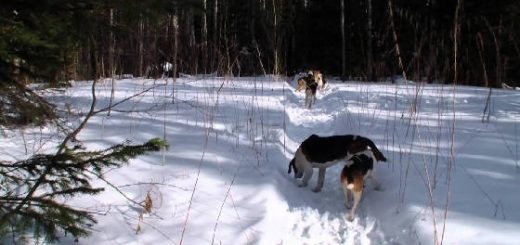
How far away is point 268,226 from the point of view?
137 inches

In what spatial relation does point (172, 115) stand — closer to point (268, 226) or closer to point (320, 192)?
point (320, 192)

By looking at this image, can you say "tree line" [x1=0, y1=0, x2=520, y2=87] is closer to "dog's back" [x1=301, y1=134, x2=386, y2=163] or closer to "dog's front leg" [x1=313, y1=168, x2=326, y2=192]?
"dog's back" [x1=301, y1=134, x2=386, y2=163]

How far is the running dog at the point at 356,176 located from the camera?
152 inches

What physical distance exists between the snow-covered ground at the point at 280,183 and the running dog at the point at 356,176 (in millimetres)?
103

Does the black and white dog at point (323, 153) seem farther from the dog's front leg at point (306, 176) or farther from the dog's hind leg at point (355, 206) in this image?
the dog's hind leg at point (355, 206)

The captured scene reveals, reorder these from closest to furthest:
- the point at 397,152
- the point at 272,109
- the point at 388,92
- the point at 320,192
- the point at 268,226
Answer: the point at 268,226 → the point at 320,192 → the point at 397,152 → the point at 272,109 → the point at 388,92

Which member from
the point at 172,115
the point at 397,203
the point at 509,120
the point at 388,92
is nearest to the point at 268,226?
the point at 397,203

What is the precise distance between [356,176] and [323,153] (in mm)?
717

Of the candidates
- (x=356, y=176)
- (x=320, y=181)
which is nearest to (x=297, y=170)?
(x=320, y=181)

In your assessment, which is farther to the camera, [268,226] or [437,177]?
[437,177]

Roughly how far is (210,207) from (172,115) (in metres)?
2.85

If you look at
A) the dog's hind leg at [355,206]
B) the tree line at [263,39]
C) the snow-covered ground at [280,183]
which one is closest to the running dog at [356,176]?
the dog's hind leg at [355,206]

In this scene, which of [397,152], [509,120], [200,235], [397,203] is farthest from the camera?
[509,120]

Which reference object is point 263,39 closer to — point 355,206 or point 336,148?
point 336,148
